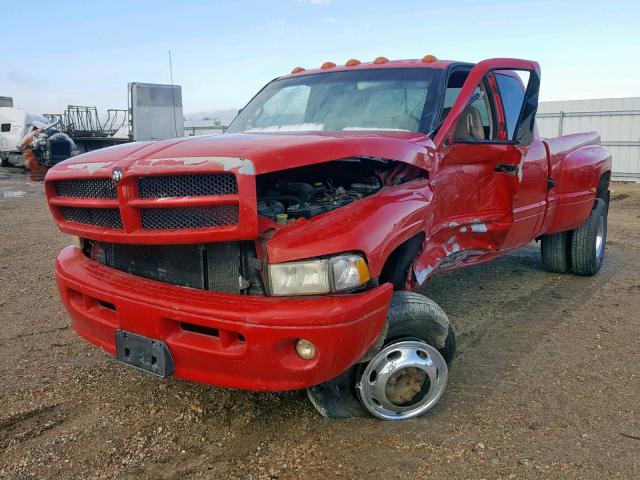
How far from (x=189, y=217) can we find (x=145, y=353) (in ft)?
2.27

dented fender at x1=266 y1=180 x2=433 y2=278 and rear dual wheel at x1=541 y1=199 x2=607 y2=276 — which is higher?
dented fender at x1=266 y1=180 x2=433 y2=278

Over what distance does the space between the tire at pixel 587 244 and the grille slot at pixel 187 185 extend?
4.53 m

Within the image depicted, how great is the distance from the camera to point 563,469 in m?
2.56

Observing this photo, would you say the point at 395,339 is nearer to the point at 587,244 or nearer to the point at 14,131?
the point at 587,244

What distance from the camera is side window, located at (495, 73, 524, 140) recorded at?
14.0 ft

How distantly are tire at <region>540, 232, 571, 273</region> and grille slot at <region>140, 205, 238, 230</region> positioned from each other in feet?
14.5

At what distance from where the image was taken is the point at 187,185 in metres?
2.47

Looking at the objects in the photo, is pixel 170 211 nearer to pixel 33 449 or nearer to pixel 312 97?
pixel 33 449

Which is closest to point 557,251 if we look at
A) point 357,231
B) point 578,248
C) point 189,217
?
point 578,248

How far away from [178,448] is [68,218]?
4.70ft

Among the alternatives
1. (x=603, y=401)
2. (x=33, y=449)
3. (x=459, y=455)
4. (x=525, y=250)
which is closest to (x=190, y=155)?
(x=33, y=449)

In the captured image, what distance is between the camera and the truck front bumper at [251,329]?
2.35 metres

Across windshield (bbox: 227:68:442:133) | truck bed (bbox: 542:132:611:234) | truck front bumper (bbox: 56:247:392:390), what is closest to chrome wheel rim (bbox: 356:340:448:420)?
truck front bumper (bbox: 56:247:392:390)

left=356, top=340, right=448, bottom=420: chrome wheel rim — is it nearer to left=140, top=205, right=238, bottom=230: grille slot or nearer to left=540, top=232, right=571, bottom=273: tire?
left=140, top=205, right=238, bottom=230: grille slot
